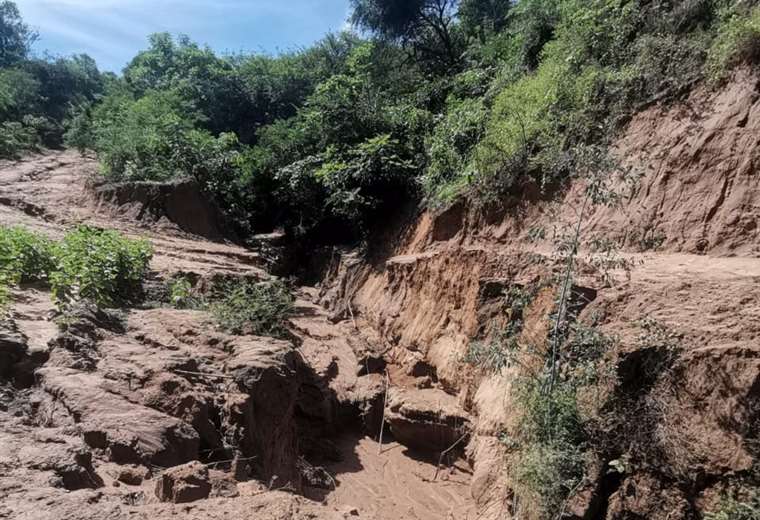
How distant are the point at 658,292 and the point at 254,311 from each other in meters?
4.82

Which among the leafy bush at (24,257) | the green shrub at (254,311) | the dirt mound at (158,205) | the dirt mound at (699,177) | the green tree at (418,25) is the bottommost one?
the green shrub at (254,311)

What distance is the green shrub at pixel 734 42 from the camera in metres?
5.59

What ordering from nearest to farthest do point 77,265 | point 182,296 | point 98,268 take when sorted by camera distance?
point 77,265
point 98,268
point 182,296

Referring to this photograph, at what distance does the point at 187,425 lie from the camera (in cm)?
437

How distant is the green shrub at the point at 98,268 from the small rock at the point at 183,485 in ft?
10.3

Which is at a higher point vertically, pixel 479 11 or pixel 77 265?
pixel 479 11

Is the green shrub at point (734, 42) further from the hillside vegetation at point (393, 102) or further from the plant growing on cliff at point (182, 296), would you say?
the plant growing on cliff at point (182, 296)

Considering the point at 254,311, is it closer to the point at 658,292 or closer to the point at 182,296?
the point at 182,296

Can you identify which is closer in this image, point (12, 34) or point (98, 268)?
point (98, 268)

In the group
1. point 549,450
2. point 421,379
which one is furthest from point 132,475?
point 421,379

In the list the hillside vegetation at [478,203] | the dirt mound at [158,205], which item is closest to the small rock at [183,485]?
the hillside vegetation at [478,203]

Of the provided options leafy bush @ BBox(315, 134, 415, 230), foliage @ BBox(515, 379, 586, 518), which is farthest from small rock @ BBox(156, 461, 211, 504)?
leafy bush @ BBox(315, 134, 415, 230)

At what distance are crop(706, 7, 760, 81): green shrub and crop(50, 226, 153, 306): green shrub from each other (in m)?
7.78

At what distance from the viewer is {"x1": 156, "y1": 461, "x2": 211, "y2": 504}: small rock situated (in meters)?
3.23
